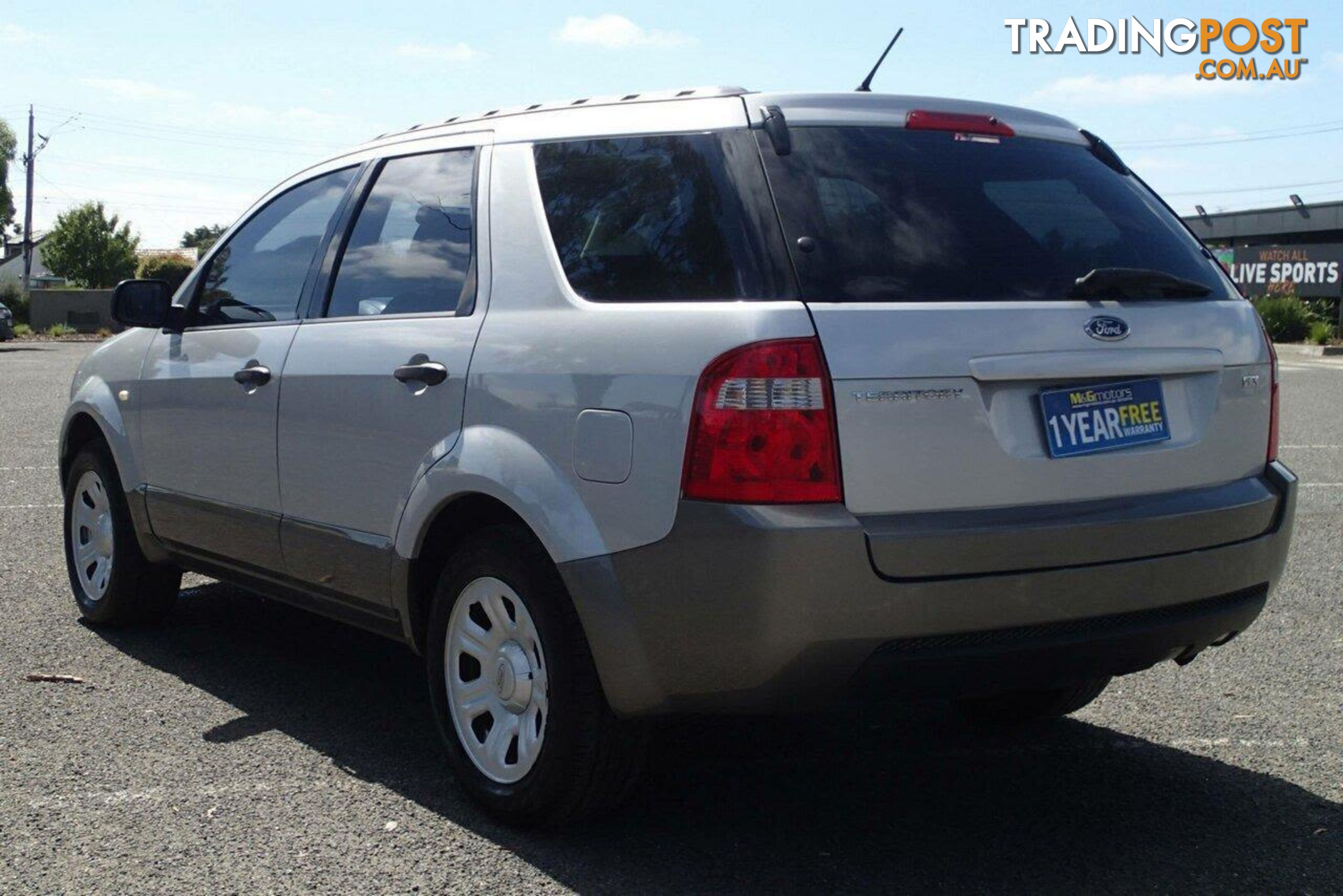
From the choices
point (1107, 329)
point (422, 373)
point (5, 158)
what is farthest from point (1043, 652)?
point (5, 158)

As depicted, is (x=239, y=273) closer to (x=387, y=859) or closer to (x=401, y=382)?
(x=401, y=382)

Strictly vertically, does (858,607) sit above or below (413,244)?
below

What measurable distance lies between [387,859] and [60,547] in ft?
16.9

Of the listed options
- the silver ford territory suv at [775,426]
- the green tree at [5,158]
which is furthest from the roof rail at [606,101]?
the green tree at [5,158]

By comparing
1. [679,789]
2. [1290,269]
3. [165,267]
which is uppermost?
[165,267]

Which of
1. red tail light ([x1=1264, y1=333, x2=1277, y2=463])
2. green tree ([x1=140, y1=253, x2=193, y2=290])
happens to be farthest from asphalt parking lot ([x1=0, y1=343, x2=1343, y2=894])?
green tree ([x1=140, y1=253, x2=193, y2=290])

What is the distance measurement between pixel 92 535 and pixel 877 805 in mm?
3705

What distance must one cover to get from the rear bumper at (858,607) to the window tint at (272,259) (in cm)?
201

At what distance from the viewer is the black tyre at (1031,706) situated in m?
4.77

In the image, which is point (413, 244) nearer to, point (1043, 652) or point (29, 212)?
point (1043, 652)

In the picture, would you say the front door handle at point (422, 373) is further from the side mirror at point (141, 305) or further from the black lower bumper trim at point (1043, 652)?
the side mirror at point (141, 305)

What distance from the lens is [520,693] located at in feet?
12.7

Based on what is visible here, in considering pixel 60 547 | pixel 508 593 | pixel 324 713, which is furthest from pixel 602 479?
pixel 60 547

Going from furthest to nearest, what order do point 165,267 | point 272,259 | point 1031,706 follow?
1. point 165,267
2. point 272,259
3. point 1031,706
